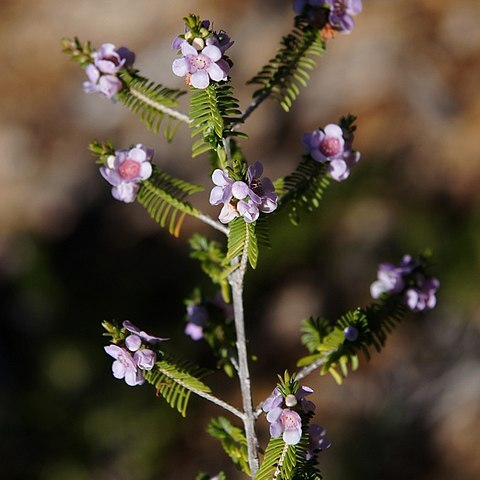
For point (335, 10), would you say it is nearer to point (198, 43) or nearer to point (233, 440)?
point (198, 43)

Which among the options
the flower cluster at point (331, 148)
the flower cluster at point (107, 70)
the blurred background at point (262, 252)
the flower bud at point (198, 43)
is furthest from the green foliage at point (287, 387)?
the blurred background at point (262, 252)

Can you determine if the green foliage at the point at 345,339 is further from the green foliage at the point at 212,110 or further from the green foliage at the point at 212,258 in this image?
the green foliage at the point at 212,110

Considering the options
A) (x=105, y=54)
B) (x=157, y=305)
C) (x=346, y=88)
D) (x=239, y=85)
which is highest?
(x=105, y=54)

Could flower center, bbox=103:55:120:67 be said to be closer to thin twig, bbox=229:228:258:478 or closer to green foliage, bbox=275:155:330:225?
green foliage, bbox=275:155:330:225

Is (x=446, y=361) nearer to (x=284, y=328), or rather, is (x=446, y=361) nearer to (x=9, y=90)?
(x=284, y=328)

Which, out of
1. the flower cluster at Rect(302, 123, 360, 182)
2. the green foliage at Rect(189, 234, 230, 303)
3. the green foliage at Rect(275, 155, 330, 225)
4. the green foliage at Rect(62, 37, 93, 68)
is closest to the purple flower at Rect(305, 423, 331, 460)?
the green foliage at Rect(189, 234, 230, 303)

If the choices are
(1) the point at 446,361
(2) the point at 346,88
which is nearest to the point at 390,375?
(1) the point at 446,361

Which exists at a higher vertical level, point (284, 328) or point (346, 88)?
point (346, 88)
